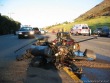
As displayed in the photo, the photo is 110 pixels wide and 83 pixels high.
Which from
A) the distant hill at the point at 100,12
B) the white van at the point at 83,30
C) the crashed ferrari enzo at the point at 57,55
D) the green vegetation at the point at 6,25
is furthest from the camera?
the distant hill at the point at 100,12

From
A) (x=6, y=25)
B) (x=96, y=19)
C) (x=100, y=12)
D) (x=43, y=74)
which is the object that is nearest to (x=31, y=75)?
(x=43, y=74)

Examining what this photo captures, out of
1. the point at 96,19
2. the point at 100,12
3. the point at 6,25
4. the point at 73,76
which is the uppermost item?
the point at 100,12

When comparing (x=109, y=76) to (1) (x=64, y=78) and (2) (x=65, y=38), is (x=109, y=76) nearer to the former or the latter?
(1) (x=64, y=78)

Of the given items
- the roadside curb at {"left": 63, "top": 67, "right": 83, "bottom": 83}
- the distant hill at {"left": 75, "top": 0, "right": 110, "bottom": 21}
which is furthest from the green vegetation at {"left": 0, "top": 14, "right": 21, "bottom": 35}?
the roadside curb at {"left": 63, "top": 67, "right": 83, "bottom": 83}

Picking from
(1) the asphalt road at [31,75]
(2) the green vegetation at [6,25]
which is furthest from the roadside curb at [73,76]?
(2) the green vegetation at [6,25]

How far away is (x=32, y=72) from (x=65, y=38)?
4.83m

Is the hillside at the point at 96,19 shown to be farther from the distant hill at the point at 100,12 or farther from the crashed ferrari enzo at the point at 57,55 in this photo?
the crashed ferrari enzo at the point at 57,55

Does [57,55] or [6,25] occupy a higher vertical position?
[6,25]

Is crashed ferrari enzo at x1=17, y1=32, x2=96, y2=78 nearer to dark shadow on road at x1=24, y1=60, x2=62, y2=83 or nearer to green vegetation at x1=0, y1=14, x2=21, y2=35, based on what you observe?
dark shadow on road at x1=24, y1=60, x2=62, y2=83

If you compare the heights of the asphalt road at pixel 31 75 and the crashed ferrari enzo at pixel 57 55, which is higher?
the crashed ferrari enzo at pixel 57 55

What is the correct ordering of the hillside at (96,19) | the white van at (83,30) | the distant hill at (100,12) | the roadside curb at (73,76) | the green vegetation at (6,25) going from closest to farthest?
the roadside curb at (73,76)
the white van at (83,30)
the green vegetation at (6,25)
the hillside at (96,19)
the distant hill at (100,12)

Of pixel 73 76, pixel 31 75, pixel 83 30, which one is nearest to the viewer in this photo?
pixel 73 76

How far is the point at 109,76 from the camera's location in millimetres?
9305

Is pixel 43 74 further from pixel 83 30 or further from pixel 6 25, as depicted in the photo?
pixel 6 25
